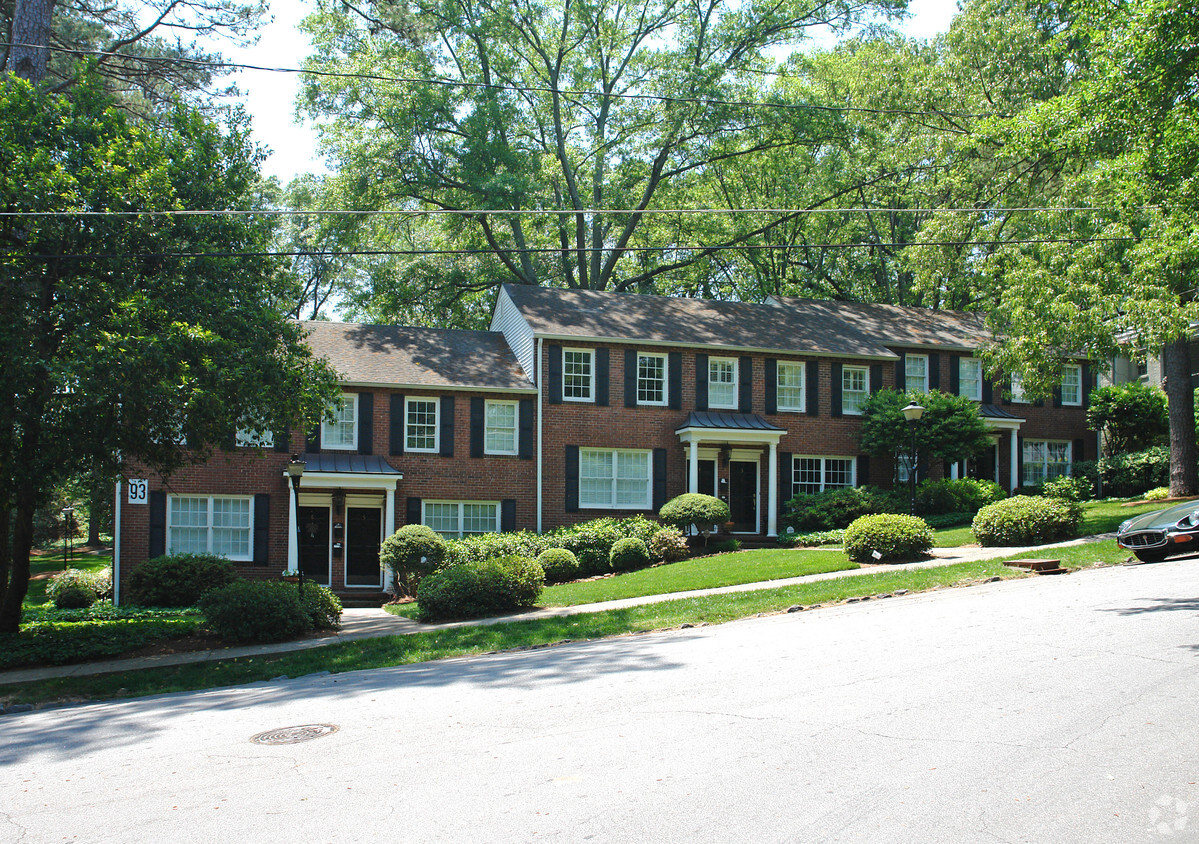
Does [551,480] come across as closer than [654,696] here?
No

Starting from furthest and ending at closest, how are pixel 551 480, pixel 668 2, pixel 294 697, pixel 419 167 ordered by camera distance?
pixel 668 2 → pixel 419 167 → pixel 551 480 → pixel 294 697

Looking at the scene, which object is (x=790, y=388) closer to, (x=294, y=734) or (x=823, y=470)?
(x=823, y=470)

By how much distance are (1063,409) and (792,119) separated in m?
13.8

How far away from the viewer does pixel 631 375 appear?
84.7ft

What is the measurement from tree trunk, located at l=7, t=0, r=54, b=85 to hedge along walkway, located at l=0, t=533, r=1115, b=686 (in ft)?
35.0

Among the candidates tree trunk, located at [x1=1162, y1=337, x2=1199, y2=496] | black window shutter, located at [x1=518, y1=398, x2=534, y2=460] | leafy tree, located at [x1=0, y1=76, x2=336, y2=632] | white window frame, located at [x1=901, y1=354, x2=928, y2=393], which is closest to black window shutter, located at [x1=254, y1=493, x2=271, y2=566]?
black window shutter, located at [x1=518, y1=398, x2=534, y2=460]

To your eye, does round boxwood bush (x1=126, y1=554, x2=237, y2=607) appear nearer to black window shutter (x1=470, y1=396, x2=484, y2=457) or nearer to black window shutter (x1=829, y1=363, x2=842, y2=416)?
black window shutter (x1=470, y1=396, x2=484, y2=457)

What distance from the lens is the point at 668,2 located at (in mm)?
35312

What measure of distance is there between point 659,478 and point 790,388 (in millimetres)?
5045

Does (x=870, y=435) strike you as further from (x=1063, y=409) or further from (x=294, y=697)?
(x=294, y=697)

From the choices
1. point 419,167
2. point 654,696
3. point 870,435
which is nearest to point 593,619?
point 654,696

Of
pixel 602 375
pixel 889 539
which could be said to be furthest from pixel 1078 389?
pixel 602 375

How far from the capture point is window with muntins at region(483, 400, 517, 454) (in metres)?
24.9

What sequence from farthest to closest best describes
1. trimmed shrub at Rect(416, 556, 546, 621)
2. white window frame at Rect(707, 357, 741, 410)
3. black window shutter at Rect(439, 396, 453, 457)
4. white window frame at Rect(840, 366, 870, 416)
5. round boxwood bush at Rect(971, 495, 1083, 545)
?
1. white window frame at Rect(840, 366, 870, 416)
2. white window frame at Rect(707, 357, 741, 410)
3. black window shutter at Rect(439, 396, 453, 457)
4. round boxwood bush at Rect(971, 495, 1083, 545)
5. trimmed shrub at Rect(416, 556, 546, 621)
